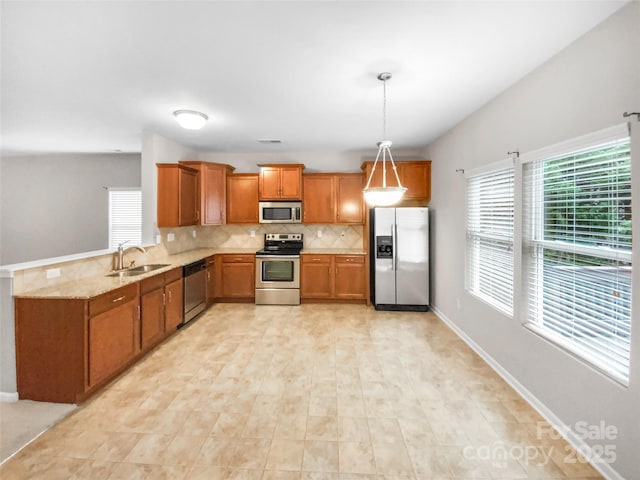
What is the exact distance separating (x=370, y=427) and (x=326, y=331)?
183 cm

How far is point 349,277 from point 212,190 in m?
2.72

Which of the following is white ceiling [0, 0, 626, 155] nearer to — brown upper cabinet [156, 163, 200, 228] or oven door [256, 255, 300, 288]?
brown upper cabinet [156, 163, 200, 228]

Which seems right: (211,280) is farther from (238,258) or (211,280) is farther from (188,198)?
(188,198)

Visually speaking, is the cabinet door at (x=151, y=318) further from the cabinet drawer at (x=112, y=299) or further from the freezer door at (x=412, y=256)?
the freezer door at (x=412, y=256)

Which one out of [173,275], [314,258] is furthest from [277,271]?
[173,275]

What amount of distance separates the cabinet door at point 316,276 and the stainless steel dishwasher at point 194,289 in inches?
61.5

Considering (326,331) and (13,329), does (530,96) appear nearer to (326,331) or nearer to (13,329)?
(326,331)

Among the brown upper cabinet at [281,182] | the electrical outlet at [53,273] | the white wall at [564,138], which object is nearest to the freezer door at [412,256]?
the white wall at [564,138]

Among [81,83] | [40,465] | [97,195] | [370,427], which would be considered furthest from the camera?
[97,195]

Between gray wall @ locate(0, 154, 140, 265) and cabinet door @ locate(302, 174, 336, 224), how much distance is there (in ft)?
11.1

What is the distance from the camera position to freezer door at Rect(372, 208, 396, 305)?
4.61 meters

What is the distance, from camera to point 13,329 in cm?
235

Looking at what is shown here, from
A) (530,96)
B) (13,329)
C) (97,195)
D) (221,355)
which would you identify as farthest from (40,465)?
(97,195)

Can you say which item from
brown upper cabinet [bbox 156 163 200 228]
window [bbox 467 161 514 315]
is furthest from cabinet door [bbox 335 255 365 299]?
brown upper cabinet [bbox 156 163 200 228]
